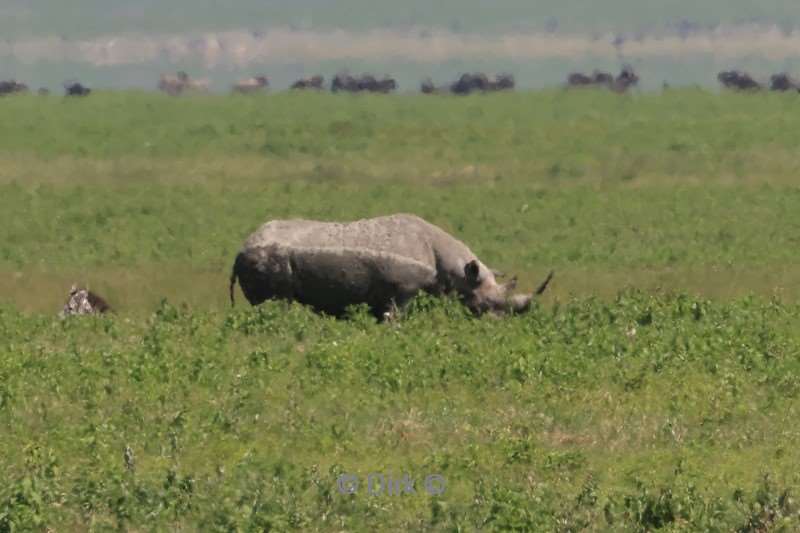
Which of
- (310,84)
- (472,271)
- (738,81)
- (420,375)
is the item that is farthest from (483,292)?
(310,84)

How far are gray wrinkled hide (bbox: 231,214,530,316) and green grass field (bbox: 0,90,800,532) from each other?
0.56m

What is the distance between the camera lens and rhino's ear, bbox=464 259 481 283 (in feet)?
80.6

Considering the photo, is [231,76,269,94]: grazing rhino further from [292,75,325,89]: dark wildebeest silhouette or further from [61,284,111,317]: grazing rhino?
[61,284,111,317]: grazing rhino

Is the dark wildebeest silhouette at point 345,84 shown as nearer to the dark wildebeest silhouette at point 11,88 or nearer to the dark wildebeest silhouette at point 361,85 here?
the dark wildebeest silhouette at point 361,85

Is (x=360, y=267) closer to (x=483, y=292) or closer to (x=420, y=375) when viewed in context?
(x=483, y=292)

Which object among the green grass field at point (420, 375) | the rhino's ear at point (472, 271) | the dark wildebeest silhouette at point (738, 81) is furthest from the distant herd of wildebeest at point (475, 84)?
the rhino's ear at point (472, 271)

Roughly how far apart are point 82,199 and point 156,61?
144988mm

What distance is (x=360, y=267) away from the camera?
952 inches

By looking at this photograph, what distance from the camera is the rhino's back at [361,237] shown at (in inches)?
955

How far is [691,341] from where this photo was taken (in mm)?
20656

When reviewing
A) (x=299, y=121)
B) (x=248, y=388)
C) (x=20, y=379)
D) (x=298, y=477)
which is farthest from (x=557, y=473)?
(x=299, y=121)

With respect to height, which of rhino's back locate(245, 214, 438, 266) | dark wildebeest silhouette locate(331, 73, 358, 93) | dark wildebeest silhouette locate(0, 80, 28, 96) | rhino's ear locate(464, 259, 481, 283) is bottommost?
dark wildebeest silhouette locate(331, 73, 358, 93)

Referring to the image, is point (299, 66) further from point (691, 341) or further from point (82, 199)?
point (691, 341)

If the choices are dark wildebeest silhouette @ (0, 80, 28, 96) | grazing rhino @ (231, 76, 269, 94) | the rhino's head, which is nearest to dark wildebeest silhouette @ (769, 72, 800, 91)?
grazing rhino @ (231, 76, 269, 94)
